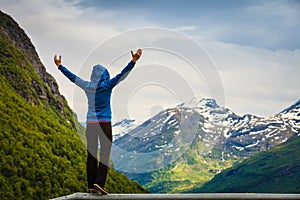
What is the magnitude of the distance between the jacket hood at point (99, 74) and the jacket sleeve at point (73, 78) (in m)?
0.15

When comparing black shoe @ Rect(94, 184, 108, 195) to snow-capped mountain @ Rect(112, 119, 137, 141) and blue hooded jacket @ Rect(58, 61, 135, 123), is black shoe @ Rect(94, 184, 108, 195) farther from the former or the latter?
snow-capped mountain @ Rect(112, 119, 137, 141)

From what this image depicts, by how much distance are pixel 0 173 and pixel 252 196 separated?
18234 centimetres

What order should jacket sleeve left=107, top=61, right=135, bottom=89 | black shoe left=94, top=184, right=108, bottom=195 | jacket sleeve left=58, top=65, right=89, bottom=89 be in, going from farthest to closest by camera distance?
jacket sleeve left=58, top=65, right=89, bottom=89 → jacket sleeve left=107, top=61, right=135, bottom=89 → black shoe left=94, top=184, right=108, bottom=195

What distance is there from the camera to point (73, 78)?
919cm

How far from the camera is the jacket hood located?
8.71 metres

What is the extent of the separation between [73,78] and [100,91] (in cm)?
77

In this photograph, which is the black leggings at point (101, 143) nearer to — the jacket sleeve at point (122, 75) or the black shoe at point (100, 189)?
the black shoe at point (100, 189)

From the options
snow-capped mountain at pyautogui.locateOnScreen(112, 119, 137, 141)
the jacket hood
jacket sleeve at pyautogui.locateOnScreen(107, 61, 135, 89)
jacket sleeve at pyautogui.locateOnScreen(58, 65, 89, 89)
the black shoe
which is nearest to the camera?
the black shoe

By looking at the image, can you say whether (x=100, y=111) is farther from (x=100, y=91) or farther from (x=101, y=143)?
(x=101, y=143)

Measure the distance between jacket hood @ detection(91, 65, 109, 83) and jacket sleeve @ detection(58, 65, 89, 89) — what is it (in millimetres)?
153

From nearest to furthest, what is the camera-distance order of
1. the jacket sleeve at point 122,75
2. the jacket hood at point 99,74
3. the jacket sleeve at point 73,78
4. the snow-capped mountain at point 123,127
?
the jacket sleeve at point 122,75 → the jacket hood at point 99,74 → the jacket sleeve at point 73,78 → the snow-capped mountain at point 123,127

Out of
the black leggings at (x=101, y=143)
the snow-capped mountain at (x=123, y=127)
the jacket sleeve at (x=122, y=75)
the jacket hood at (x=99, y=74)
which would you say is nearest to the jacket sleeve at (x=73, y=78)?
the jacket hood at (x=99, y=74)

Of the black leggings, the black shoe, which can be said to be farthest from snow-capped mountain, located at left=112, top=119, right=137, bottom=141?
the black shoe

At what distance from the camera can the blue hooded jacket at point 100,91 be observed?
28.2 ft
